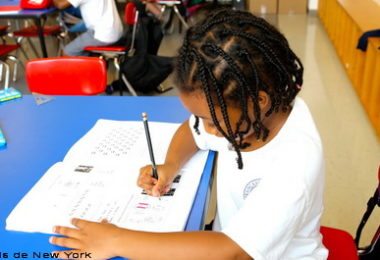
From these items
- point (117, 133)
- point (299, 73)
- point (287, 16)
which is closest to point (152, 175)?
point (117, 133)

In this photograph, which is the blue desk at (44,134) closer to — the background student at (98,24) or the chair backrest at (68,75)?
the chair backrest at (68,75)

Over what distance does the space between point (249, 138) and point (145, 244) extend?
0.28 metres

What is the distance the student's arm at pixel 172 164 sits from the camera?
86 cm

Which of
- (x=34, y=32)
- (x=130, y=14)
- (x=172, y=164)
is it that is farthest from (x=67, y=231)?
(x=34, y=32)

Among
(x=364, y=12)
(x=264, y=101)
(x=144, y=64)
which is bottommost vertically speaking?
(x=144, y=64)

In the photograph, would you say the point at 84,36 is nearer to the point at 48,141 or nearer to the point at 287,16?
the point at 48,141

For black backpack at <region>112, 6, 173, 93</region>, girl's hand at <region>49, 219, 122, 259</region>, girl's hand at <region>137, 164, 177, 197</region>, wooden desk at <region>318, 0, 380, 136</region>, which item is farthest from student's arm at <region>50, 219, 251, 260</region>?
black backpack at <region>112, 6, 173, 93</region>

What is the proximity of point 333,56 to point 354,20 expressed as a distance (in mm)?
752

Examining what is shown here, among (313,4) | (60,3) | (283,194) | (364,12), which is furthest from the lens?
(313,4)

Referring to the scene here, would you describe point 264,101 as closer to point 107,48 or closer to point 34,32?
point 107,48

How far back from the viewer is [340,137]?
2447 millimetres

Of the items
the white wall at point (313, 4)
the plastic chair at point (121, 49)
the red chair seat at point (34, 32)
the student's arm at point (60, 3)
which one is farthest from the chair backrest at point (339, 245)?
the white wall at point (313, 4)

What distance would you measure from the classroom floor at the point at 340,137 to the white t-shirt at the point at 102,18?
54 centimetres

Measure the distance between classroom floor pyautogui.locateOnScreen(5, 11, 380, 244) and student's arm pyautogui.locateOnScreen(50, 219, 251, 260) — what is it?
17.1 inches
